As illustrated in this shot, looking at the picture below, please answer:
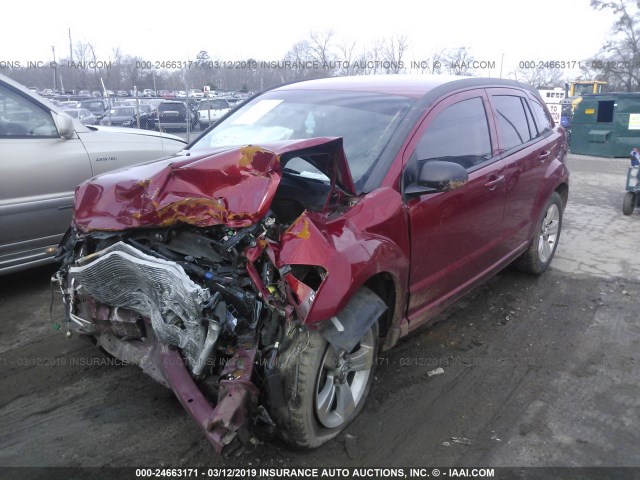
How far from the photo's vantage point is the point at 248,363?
2457 millimetres

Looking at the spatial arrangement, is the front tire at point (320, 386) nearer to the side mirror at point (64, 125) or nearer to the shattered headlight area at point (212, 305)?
the shattered headlight area at point (212, 305)

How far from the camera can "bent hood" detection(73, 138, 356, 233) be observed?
2506 millimetres

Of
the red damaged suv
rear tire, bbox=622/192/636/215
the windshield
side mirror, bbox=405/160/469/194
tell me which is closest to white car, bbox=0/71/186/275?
the windshield

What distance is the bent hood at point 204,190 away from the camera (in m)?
2.51

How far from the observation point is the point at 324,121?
3594mm

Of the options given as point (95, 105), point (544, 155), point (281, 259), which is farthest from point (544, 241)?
point (95, 105)

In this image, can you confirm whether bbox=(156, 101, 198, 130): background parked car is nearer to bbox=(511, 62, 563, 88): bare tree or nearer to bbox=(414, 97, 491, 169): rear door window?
bbox=(414, 97, 491, 169): rear door window

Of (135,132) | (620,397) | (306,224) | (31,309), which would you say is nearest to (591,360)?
(620,397)

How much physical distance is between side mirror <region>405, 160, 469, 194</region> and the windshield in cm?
29

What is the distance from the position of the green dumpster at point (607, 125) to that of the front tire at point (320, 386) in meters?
14.4

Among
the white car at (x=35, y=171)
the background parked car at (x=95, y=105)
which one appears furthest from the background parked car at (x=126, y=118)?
the white car at (x=35, y=171)

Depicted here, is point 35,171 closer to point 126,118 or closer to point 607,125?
point 607,125

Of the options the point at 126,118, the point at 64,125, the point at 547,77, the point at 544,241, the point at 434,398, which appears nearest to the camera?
the point at 434,398

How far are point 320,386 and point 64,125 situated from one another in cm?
345
